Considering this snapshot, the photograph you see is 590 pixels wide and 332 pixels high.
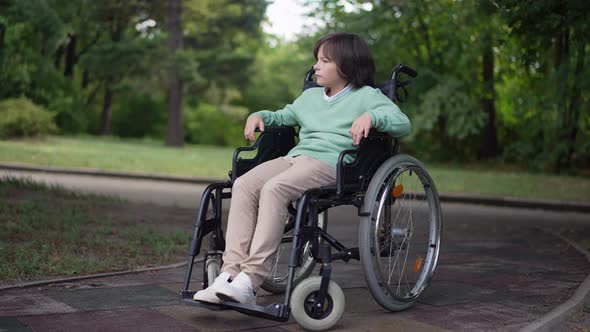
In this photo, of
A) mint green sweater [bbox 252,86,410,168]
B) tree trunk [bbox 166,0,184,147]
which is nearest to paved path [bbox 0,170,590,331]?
mint green sweater [bbox 252,86,410,168]

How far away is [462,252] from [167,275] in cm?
256

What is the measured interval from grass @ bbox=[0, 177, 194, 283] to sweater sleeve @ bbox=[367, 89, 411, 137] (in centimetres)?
210

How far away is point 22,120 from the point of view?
23.5 metres

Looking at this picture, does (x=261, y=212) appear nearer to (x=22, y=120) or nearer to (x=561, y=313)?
(x=561, y=313)

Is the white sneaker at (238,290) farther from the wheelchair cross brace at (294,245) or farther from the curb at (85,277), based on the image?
the curb at (85,277)

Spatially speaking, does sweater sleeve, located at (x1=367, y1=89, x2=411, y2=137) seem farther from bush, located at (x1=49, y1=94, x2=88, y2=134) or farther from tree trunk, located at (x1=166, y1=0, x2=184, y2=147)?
bush, located at (x1=49, y1=94, x2=88, y2=134)

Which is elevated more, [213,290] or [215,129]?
[215,129]

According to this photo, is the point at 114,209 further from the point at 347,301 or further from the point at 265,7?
the point at 265,7

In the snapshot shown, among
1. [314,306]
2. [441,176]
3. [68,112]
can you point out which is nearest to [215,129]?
[68,112]

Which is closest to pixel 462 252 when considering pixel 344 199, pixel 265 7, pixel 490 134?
pixel 344 199

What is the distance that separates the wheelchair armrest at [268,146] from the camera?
13.3 feet

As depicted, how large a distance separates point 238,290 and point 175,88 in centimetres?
2785

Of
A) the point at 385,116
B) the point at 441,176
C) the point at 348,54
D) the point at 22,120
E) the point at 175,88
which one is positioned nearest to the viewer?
the point at 385,116

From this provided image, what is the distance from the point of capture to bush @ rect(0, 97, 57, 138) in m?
23.2
